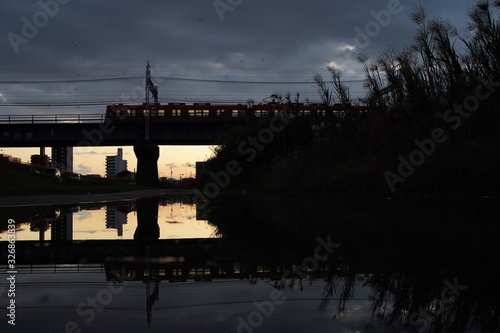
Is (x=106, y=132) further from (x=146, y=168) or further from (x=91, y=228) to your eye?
(x=91, y=228)

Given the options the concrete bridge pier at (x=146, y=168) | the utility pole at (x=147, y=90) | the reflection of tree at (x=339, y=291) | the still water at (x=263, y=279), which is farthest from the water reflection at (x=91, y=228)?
the concrete bridge pier at (x=146, y=168)

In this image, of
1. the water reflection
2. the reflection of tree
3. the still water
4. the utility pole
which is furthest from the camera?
the utility pole

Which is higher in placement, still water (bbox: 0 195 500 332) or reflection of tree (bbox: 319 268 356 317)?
still water (bbox: 0 195 500 332)

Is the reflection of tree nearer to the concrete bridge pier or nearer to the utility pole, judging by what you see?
the utility pole

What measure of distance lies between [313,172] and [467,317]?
14.1 meters

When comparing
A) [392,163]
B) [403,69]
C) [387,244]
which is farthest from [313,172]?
[387,244]

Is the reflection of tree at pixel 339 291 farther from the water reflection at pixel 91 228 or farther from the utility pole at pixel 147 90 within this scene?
the utility pole at pixel 147 90

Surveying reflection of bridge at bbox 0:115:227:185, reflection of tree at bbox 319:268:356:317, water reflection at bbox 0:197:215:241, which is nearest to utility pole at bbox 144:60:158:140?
reflection of bridge at bbox 0:115:227:185

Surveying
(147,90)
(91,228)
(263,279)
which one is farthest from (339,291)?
(147,90)

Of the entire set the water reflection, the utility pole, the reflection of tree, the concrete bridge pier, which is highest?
the utility pole

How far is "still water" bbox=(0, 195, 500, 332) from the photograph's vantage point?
2061 mm

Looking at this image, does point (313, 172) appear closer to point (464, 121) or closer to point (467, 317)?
point (464, 121)

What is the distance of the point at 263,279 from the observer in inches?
119

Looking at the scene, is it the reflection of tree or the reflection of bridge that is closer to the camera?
the reflection of tree
